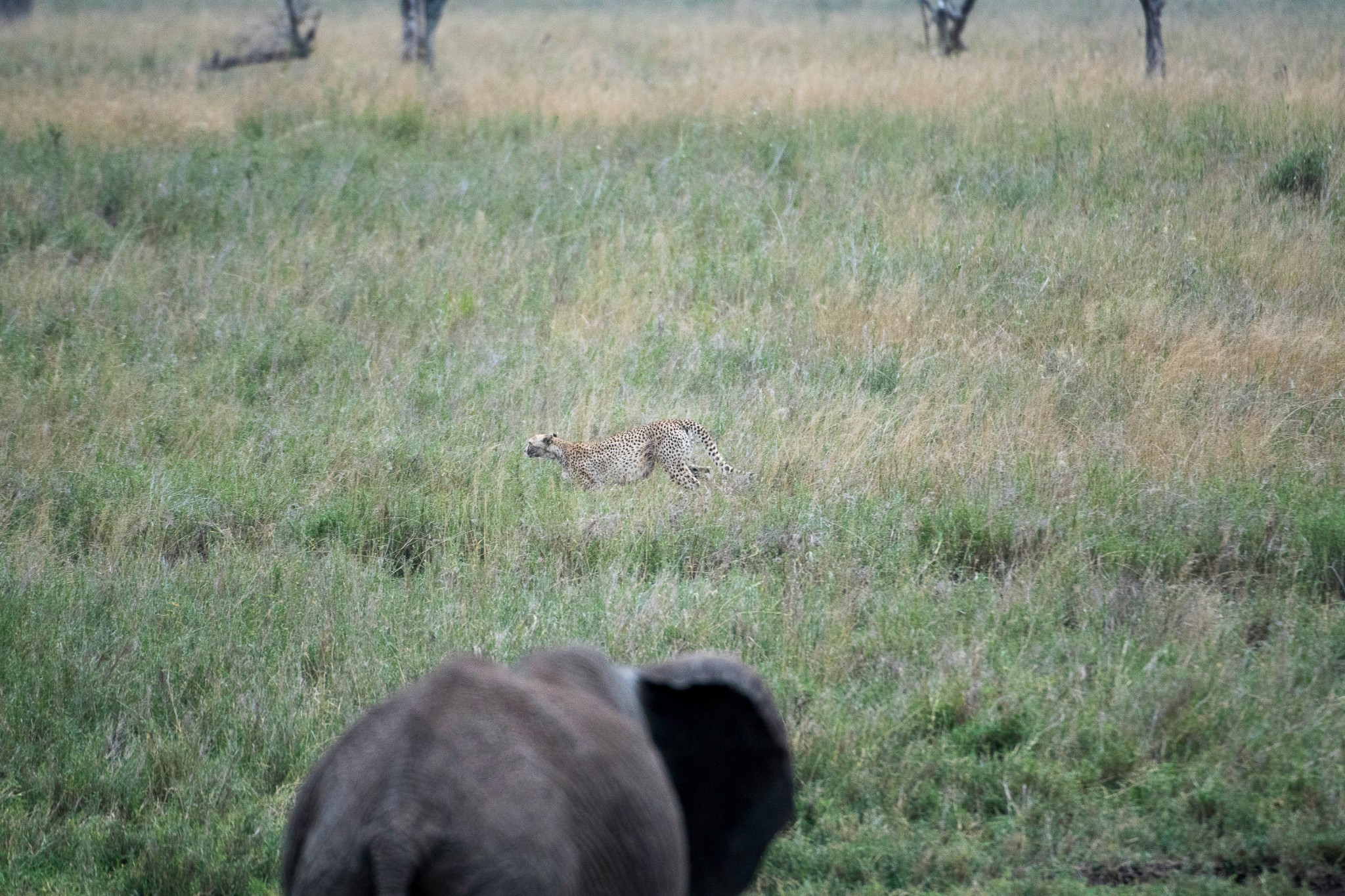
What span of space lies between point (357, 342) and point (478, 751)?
22.6ft

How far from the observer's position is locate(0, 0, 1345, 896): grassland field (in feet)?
13.6

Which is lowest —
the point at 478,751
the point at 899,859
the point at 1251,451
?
the point at 899,859

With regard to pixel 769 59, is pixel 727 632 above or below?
below

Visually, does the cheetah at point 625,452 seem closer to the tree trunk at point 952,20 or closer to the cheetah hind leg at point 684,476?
the cheetah hind leg at point 684,476

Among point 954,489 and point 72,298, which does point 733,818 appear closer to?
point 954,489

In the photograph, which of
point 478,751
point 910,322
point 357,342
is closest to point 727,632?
point 478,751

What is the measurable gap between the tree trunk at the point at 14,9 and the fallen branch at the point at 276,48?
1154 cm

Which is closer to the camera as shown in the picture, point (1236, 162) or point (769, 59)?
point (1236, 162)

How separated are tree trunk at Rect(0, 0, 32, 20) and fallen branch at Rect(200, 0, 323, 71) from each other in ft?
37.9

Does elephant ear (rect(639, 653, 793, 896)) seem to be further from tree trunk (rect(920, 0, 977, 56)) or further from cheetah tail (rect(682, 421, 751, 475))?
tree trunk (rect(920, 0, 977, 56))

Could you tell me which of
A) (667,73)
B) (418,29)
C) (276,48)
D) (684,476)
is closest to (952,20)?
(667,73)

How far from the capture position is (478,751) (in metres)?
2.16

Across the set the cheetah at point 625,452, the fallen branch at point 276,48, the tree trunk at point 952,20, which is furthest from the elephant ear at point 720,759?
the fallen branch at point 276,48

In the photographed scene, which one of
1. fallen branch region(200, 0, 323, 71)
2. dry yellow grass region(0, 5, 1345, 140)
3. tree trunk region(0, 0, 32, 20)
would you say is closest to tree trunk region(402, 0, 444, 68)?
dry yellow grass region(0, 5, 1345, 140)
